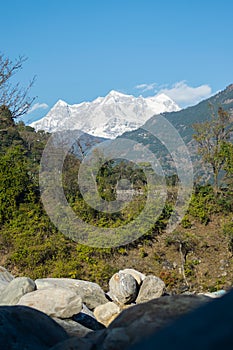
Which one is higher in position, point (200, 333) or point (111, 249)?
point (200, 333)

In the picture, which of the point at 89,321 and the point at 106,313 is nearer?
the point at 89,321

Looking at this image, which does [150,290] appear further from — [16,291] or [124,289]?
[16,291]

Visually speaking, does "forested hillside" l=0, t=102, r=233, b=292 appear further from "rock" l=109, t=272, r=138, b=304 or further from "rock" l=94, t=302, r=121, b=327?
"rock" l=94, t=302, r=121, b=327

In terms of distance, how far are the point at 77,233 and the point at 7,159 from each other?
8.04 feet

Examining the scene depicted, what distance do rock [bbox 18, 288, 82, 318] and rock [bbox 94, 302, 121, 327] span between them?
56.4 inches

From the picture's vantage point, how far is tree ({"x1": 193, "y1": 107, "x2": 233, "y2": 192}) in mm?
10290

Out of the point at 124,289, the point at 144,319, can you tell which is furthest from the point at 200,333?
the point at 124,289

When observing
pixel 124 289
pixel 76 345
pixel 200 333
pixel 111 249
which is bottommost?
pixel 124 289

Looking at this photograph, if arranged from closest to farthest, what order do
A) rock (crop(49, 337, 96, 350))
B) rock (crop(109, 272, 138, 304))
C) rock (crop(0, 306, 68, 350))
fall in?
rock (crop(49, 337, 96, 350))
rock (crop(0, 306, 68, 350))
rock (crop(109, 272, 138, 304))

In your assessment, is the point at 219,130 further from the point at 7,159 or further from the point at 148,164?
the point at 7,159

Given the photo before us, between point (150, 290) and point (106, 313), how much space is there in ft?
4.45

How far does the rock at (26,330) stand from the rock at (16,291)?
2077mm

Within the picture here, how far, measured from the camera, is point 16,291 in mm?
4785

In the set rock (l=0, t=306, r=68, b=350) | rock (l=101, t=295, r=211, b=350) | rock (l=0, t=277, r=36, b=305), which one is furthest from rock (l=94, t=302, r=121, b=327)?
rock (l=101, t=295, r=211, b=350)
